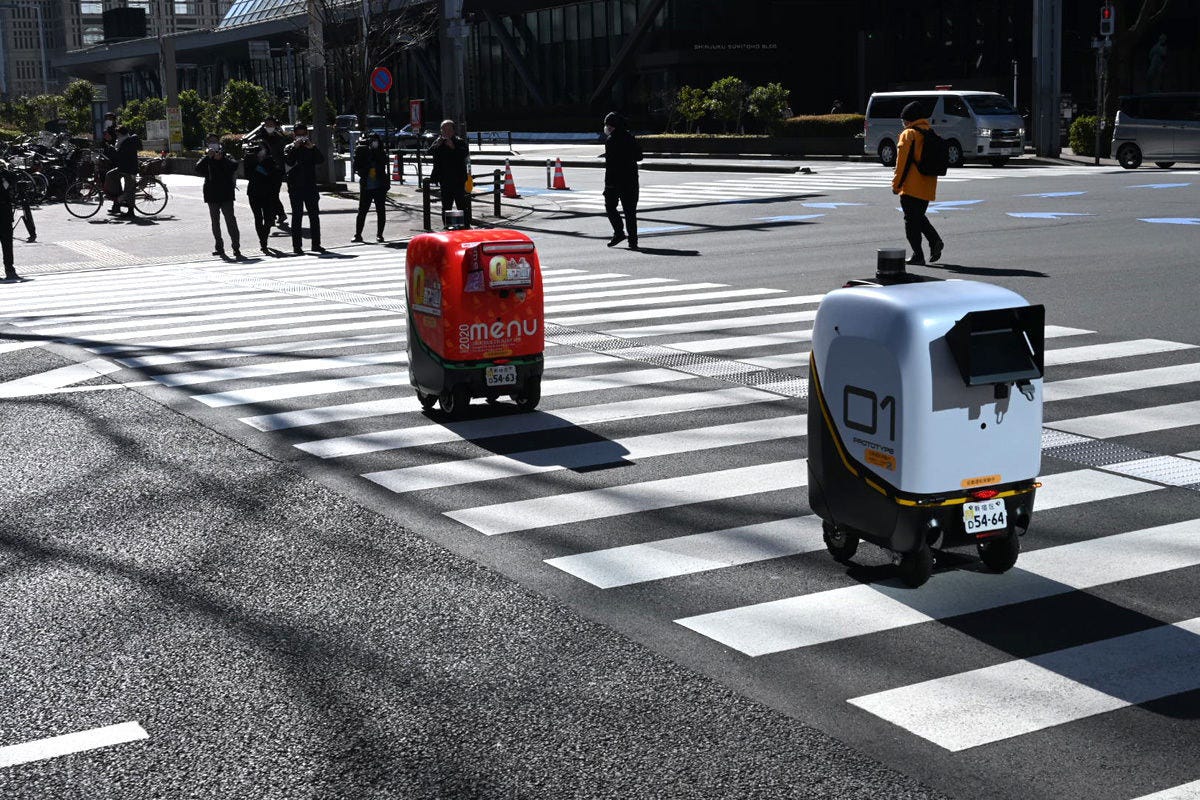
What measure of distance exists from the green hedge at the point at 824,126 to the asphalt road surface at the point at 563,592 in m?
35.9

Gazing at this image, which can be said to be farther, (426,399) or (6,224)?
(6,224)

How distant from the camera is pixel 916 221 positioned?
17.3 metres

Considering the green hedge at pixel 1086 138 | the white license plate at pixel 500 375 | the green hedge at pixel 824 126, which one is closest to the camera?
the white license plate at pixel 500 375

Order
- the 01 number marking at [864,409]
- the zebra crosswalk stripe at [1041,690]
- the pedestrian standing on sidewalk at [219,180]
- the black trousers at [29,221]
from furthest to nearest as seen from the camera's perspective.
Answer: the black trousers at [29,221] → the pedestrian standing on sidewalk at [219,180] → the 01 number marking at [864,409] → the zebra crosswalk stripe at [1041,690]

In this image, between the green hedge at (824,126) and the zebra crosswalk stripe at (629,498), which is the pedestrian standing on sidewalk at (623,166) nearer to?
the zebra crosswalk stripe at (629,498)

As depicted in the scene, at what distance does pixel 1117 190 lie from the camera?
29391 millimetres

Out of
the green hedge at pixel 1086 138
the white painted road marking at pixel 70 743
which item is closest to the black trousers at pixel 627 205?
the white painted road marking at pixel 70 743

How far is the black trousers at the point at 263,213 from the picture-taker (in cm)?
2384

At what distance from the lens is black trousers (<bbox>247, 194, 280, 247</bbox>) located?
23.8 meters

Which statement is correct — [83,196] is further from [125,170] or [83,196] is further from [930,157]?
[930,157]

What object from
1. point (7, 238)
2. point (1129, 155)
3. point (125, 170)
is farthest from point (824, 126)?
point (7, 238)

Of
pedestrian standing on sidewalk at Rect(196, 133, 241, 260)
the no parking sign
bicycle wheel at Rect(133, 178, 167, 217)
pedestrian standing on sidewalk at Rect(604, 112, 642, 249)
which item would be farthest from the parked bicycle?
pedestrian standing on sidewalk at Rect(604, 112, 642, 249)

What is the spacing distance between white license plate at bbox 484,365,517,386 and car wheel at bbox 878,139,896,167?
34.4 metres

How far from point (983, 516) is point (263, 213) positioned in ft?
66.2
